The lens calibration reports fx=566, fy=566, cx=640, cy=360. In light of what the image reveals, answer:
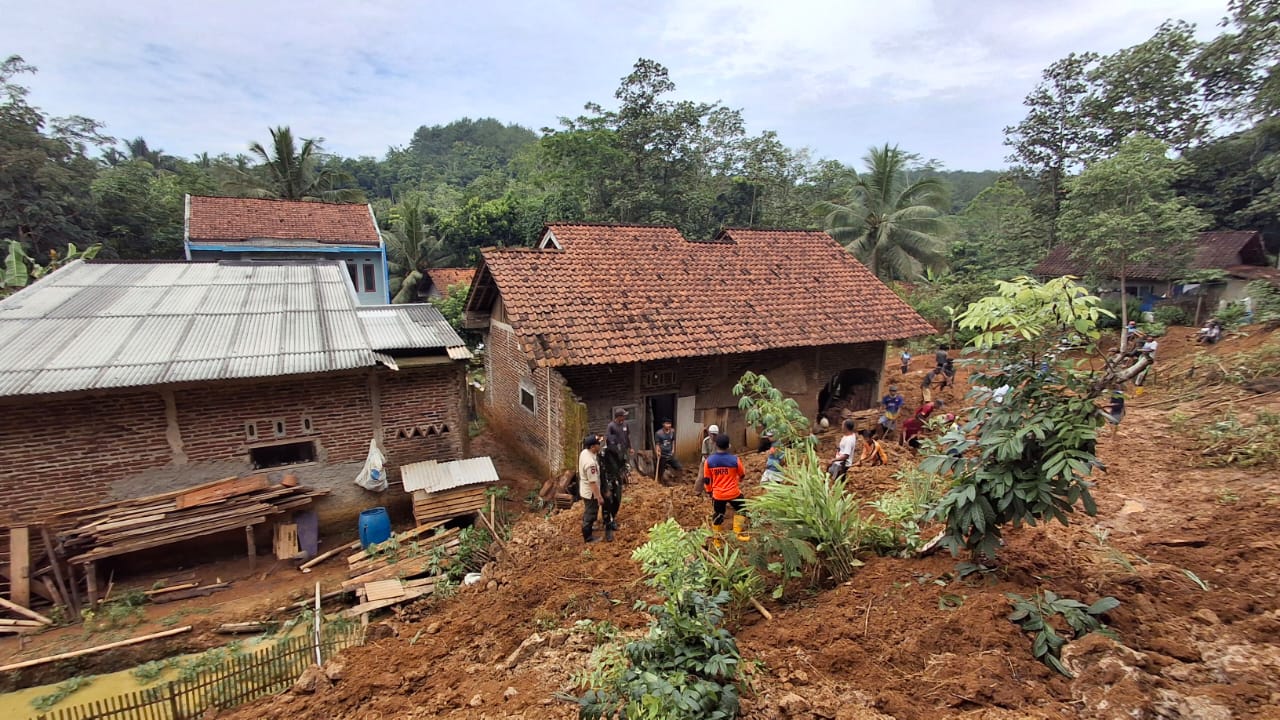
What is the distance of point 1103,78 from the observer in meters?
24.0

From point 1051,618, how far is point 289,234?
24.5m

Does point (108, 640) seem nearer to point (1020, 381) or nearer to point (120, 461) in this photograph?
point (120, 461)

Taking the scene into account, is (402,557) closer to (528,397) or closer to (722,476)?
(528,397)

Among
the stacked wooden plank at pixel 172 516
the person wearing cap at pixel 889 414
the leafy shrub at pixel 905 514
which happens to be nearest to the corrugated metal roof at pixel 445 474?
the stacked wooden plank at pixel 172 516

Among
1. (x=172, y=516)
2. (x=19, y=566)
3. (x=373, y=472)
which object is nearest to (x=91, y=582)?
(x=19, y=566)

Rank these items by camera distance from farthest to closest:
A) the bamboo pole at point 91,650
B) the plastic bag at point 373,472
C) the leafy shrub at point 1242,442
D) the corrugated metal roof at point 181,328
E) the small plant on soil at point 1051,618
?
the plastic bag at point 373,472 → the corrugated metal roof at point 181,328 → the leafy shrub at point 1242,442 → the bamboo pole at point 91,650 → the small plant on soil at point 1051,618

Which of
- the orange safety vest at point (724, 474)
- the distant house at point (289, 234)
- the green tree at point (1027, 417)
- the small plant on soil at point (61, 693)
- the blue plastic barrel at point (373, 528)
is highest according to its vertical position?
the distant house at point (289, 234)

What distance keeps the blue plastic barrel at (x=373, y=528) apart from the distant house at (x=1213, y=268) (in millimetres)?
22900

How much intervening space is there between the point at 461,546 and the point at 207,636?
316cm

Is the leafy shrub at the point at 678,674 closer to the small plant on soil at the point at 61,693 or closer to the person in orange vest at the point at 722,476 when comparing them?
the person in orange vest at the point at 722,476

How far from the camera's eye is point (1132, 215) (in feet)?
59.1

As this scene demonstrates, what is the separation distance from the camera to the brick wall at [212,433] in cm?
771

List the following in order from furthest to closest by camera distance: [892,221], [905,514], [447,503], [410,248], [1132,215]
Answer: [410,248] < [892,221] < [1132,215] < [447,503] < [905,514]

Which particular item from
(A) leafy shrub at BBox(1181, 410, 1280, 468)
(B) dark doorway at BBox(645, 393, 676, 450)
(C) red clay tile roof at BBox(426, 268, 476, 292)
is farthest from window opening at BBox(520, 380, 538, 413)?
(C) red clay tile roof at BBox(426, 268, 476, 292)
